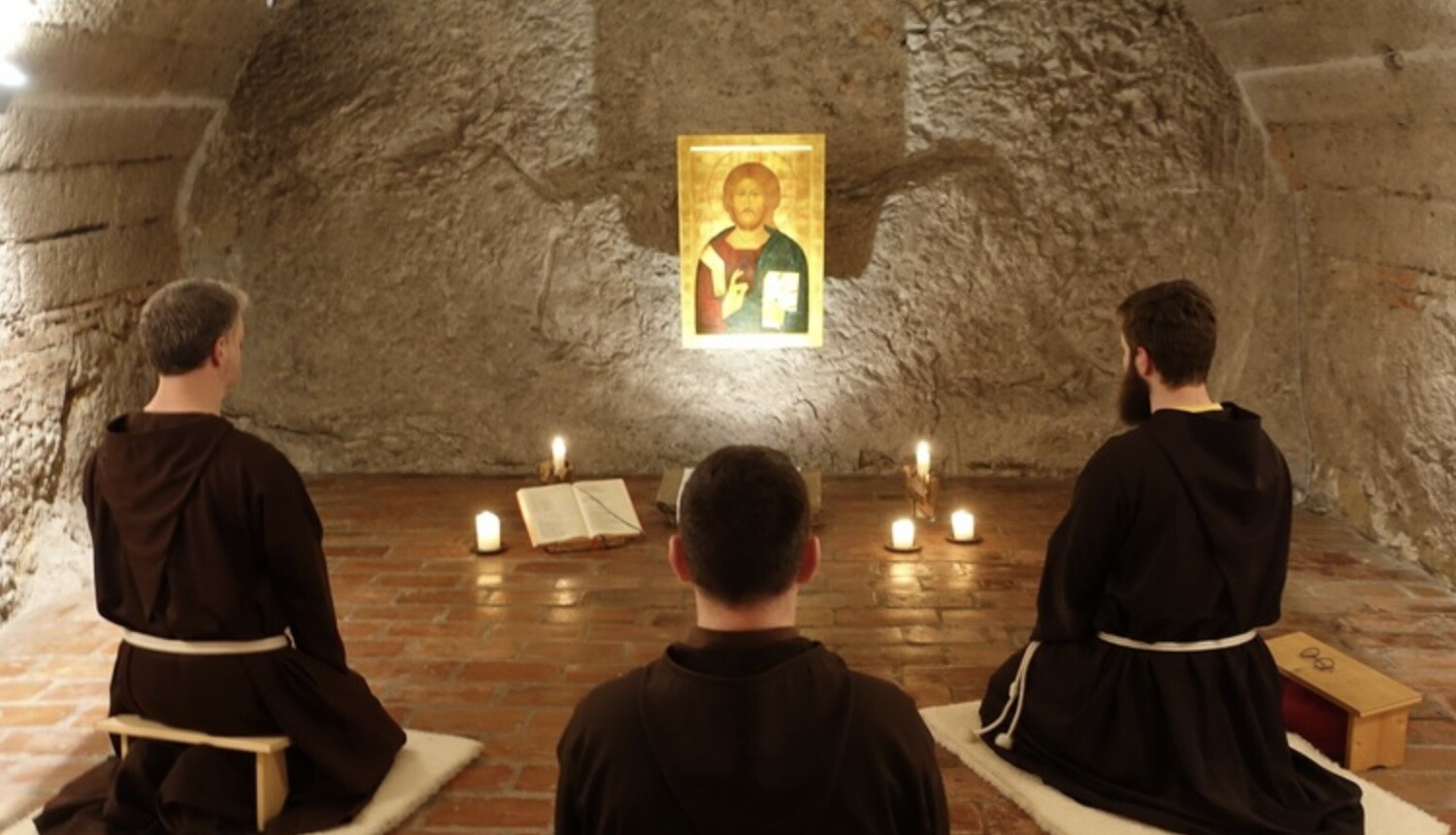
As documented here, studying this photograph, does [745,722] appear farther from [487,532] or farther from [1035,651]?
[487,532]

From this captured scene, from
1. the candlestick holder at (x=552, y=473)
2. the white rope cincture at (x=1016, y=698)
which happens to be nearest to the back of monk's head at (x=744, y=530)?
the white rope cincture at (x=1016, y=698)

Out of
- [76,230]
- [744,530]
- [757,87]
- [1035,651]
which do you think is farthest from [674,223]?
[744,530]

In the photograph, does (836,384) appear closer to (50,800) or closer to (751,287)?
(751,287)

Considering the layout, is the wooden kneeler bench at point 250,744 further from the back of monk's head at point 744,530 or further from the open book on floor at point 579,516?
the open book on floor at point 579,516

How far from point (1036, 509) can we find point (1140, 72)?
225cm

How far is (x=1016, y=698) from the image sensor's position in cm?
408

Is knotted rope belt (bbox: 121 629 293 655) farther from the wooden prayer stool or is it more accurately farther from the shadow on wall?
the shadow on wall

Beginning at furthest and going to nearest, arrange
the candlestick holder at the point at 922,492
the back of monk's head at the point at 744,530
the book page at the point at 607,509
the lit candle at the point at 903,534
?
the candlestick holder at the point at 922,492 < the book page at the point at 607,509 < the lit candle at the point at 903,534 < the back of monk's head at the point at 744,530

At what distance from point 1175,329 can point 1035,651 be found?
105cm

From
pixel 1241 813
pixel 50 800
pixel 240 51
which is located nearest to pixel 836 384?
pixel 240 51

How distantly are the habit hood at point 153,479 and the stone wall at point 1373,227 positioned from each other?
4.36m

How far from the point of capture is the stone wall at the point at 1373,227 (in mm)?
5398

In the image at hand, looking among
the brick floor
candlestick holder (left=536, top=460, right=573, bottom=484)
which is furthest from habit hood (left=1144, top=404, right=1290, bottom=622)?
candlestick holder (left=536, top=460, right=573, bottom=484)

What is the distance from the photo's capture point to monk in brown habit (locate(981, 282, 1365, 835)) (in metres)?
3.65
